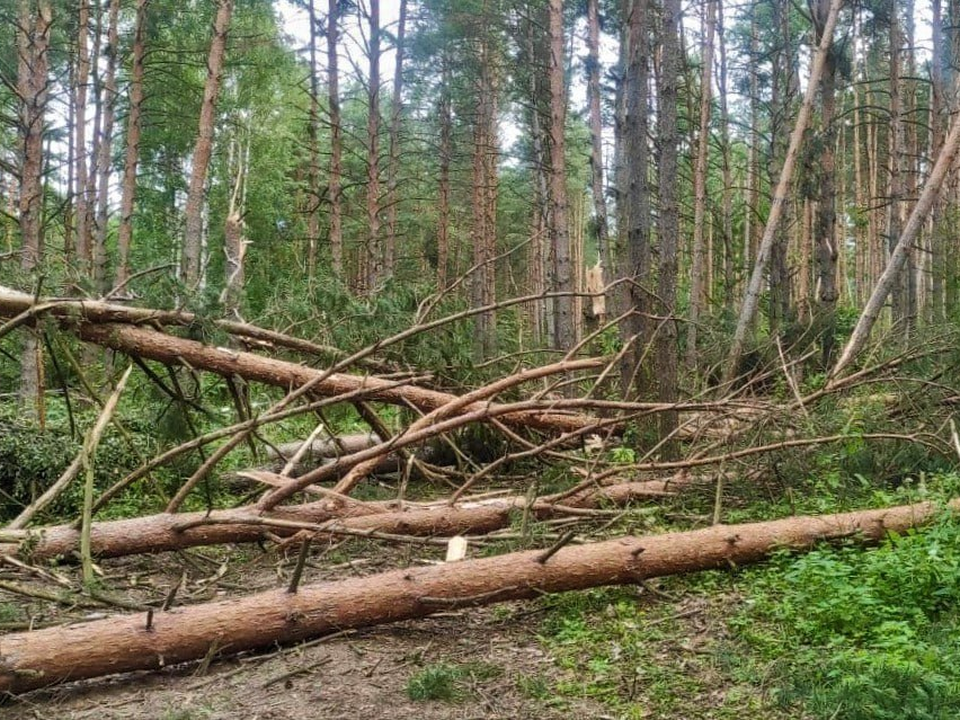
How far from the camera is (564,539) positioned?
420cm

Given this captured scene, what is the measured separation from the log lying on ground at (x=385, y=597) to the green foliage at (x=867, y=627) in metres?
0.23

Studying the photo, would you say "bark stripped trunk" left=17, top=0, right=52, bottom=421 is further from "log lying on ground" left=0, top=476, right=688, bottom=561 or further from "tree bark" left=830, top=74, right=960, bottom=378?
"tree bark" left=830, top=74, right=960, bottom=378

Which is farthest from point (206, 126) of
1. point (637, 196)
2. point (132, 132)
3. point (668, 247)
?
point (637, 196)

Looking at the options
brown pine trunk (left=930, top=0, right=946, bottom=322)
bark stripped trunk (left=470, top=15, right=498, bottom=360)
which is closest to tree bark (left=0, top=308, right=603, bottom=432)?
brown pine trunk (left=930, top=0, right=946, bottom=322)

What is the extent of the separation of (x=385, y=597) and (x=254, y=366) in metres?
2.84

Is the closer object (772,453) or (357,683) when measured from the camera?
(357,683)

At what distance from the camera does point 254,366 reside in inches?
250

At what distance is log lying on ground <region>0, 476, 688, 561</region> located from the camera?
5.07 meters

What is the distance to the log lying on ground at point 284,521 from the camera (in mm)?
5066

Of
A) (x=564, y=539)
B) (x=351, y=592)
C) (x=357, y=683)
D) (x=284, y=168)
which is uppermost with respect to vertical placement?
(x=284, y=168)

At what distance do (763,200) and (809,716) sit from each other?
92.6 feet

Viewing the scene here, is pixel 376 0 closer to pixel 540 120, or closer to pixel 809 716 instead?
pixel 540 120

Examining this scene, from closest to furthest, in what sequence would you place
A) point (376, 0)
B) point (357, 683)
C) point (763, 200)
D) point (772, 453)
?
1. point (357, 683)
2. point (772, 453)
3. point (376, 0)
4. point (763, 200)

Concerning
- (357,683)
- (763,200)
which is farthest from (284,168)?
(357,683)
